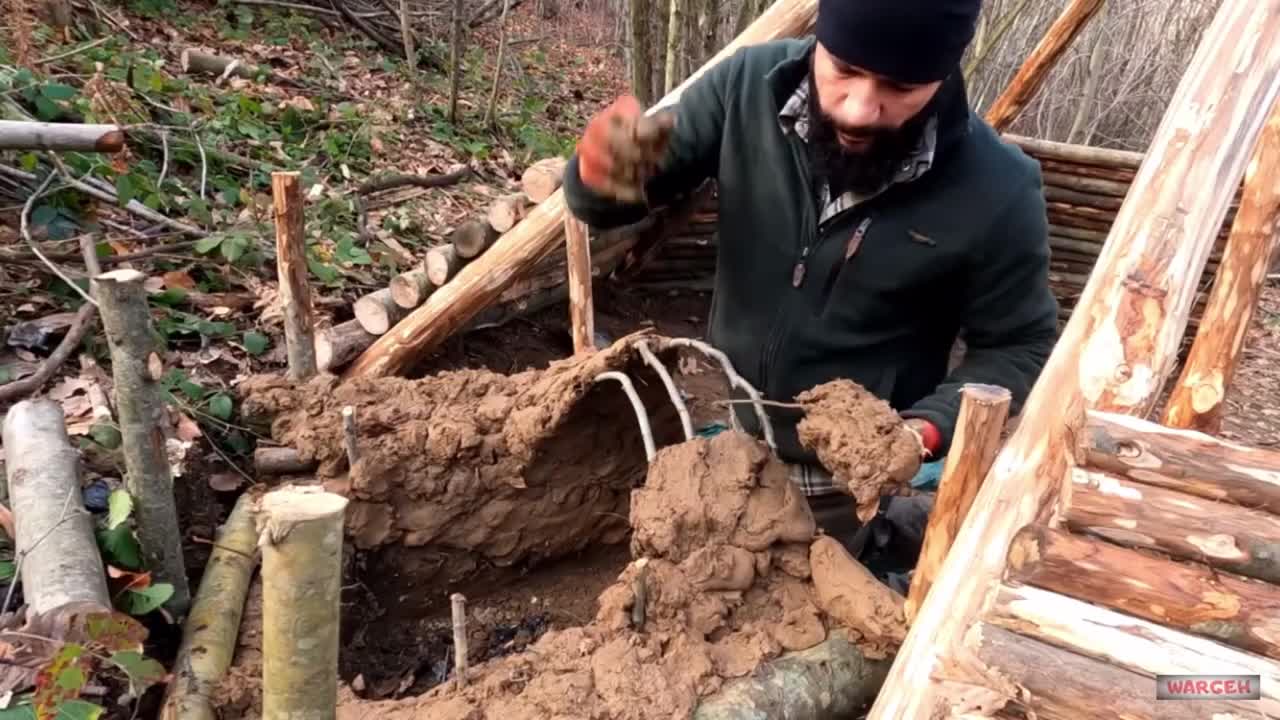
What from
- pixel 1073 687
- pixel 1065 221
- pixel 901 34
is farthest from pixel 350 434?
pixel 1065 221

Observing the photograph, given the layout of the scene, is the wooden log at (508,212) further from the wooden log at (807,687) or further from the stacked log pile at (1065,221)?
the wooden log at (807,687)

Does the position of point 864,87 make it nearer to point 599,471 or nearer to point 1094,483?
point 1094,483

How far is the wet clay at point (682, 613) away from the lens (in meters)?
1.66

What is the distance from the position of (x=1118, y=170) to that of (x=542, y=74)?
21.1ft

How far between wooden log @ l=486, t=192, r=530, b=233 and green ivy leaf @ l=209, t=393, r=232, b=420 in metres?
1.47

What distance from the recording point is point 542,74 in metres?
9.97

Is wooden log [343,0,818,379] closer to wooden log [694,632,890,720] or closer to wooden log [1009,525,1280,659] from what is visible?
wooden log [694,632,890,720]

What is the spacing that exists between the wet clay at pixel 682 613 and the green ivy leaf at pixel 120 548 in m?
0.68

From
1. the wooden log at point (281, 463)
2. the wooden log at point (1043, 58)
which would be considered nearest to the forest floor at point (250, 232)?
the wooden log at point (281, 463)

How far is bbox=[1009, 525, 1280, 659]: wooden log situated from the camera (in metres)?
1.44

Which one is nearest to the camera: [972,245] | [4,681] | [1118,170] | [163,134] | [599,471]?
[4,681]

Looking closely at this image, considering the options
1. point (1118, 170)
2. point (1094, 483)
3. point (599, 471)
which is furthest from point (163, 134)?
point (1118, 170)

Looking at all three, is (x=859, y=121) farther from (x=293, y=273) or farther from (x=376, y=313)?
(x=376, y=313)

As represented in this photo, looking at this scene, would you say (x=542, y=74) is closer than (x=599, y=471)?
No
